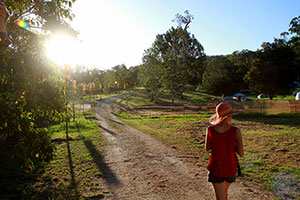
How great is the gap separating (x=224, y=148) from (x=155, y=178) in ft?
9.47

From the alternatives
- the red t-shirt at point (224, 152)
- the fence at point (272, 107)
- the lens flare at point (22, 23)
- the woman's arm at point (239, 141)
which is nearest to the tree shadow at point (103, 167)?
the red t-shirt at point (224, 152)

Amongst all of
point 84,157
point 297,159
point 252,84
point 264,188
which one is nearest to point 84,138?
point 84,157

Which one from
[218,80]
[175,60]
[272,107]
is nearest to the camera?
[272,107]

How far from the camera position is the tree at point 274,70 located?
26703mm

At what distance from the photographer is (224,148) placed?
3.12m

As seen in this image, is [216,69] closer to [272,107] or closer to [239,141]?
[272,107]

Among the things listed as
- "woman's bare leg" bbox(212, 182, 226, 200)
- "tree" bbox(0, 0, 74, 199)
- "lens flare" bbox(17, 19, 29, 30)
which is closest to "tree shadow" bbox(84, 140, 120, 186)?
"tree" bbox(0, 0, 74, 199)

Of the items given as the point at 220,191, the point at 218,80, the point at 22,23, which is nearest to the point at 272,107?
the point at 220,191

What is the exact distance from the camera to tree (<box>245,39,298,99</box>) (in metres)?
26.7

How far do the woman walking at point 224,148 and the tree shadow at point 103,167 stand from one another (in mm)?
2958

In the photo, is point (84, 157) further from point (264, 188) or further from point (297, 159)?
point (297, 159)

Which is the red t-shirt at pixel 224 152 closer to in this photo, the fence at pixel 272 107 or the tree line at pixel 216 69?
the fence at pixel 272 107

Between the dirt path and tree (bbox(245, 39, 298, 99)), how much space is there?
A: 25.4 m

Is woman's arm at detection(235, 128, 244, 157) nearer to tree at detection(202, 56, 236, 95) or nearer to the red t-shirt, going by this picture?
the red t-shirt
